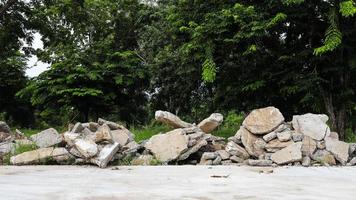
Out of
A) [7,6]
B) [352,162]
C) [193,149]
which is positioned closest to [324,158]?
[352,162]

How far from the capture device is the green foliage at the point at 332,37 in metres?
8.00

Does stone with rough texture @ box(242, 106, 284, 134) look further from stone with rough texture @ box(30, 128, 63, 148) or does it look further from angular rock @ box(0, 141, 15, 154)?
angular rock @ box(0, 141, 15, 154)

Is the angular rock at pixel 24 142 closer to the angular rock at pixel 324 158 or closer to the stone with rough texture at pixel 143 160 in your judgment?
the stone with rough texture at pixel 143 160

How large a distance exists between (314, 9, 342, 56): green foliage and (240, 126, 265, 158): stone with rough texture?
2.01 m

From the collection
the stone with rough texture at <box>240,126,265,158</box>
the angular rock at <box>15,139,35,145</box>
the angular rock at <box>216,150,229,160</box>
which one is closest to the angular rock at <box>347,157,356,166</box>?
the stone with rough texture at <box>240,126,265,158</box>

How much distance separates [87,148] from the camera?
267 inches

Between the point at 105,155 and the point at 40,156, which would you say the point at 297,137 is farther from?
the point at 40,156

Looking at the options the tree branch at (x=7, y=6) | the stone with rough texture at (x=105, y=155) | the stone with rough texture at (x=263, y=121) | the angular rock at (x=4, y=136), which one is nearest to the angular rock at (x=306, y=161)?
the stone with rough texture at (x=263, y=121)

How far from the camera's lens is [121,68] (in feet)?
42.9

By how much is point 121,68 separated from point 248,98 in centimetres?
416

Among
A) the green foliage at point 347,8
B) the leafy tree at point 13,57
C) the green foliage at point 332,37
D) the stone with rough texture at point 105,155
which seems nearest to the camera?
the stone with rough texture at point 105,155

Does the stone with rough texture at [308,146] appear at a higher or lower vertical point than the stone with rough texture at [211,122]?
lower

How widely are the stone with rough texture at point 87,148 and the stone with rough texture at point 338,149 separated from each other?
3632mm

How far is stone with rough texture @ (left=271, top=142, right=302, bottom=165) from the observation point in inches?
271
